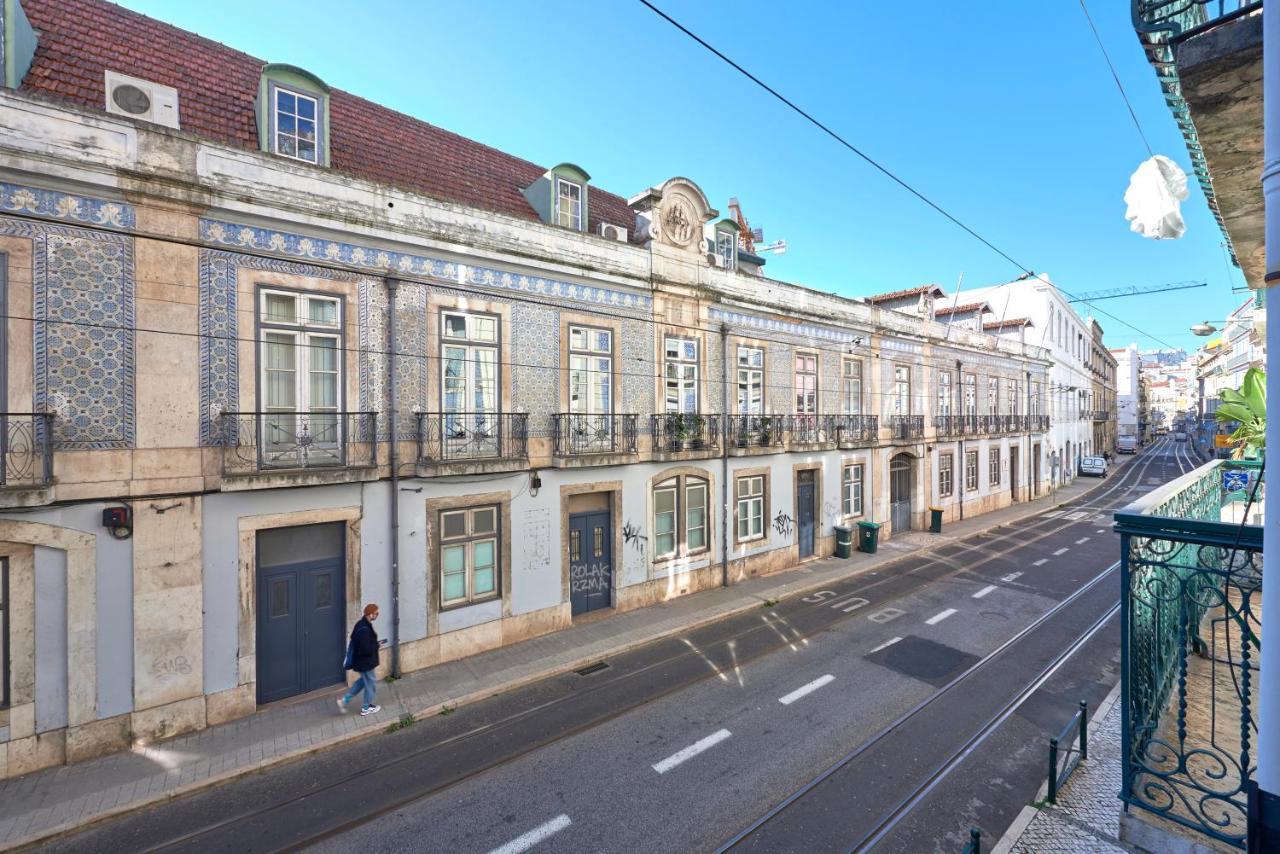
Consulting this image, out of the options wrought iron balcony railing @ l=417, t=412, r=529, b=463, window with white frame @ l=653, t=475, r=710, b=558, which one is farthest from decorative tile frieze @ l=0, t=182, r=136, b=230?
window with white frame @ l=653, t=475, r=710, b=558

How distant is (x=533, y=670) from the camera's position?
10.4 metres

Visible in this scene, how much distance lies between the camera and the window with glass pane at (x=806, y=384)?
18.2m

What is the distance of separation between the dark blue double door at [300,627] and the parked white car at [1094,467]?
51746 millimetres

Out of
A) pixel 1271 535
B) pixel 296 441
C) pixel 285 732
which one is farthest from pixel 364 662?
pixel 1271 535

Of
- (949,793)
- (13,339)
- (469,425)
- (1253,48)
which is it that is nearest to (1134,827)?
(949,793)

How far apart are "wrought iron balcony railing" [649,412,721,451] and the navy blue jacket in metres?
7.67

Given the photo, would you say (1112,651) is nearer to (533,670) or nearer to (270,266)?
(533,670)

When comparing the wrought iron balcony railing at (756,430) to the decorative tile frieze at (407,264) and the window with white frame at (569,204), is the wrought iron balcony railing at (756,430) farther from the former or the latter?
the window with white frame at (569,204)

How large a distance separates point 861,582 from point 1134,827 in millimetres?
12142

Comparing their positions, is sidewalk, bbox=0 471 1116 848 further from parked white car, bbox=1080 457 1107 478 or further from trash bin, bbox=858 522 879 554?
parked white car, bbox=1080 457 1107 478

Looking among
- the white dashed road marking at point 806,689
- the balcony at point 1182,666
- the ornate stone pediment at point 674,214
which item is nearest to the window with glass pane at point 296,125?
the ornate stone pediment at point 674,214

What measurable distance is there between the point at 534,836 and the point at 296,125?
1204 cm

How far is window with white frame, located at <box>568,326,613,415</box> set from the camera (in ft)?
42.6

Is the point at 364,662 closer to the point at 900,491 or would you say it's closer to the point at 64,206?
the point at 64,206
